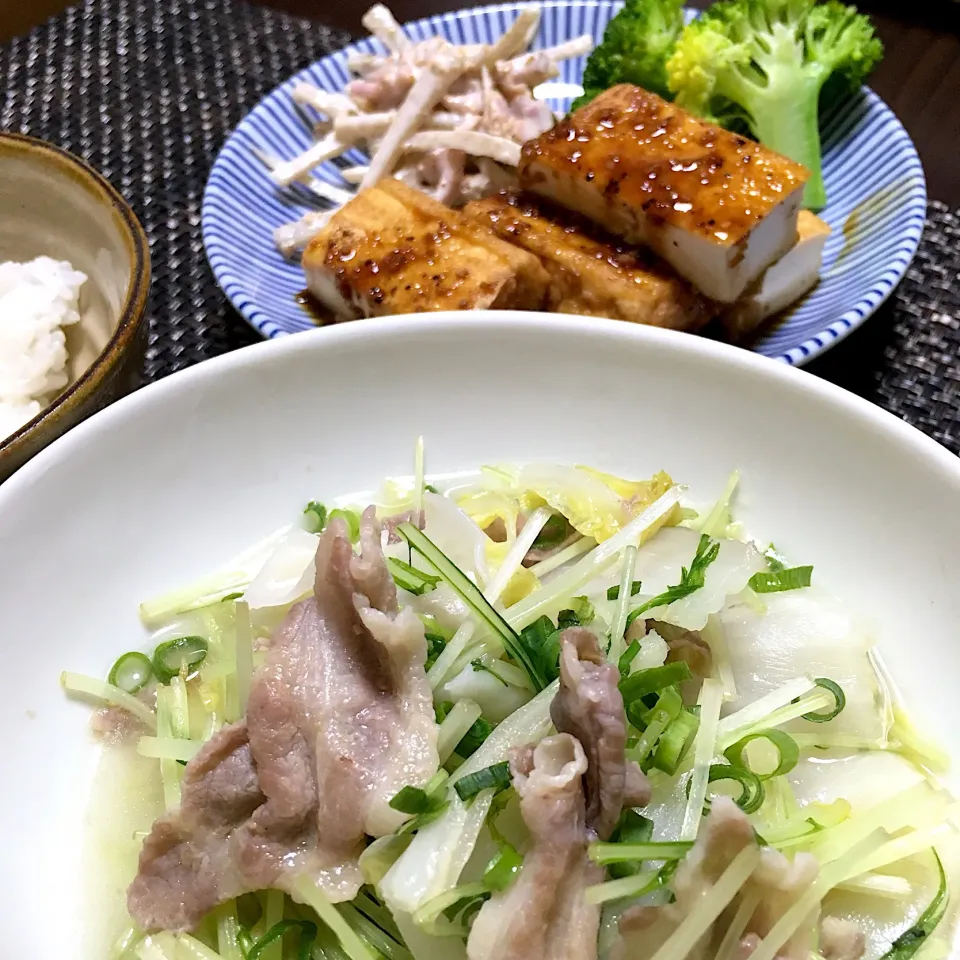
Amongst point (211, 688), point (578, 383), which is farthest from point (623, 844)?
point (578, 383)

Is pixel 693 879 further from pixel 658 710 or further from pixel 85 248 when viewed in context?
pixel 85 248

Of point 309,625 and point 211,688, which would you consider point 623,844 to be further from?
point 211,688

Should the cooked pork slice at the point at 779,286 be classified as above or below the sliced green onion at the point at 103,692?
above

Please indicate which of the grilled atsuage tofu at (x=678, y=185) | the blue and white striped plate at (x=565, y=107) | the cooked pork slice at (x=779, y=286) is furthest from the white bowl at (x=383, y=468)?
the cooked pork slice at (x=779, y=286)

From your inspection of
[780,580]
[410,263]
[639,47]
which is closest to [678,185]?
[410,263]

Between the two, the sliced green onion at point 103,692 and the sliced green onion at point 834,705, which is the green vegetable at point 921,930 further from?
the sliced green onion at point 103,692

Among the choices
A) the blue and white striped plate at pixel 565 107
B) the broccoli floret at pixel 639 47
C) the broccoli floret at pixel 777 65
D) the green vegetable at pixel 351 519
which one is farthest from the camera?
the broccoli floret at pixel 639 47
